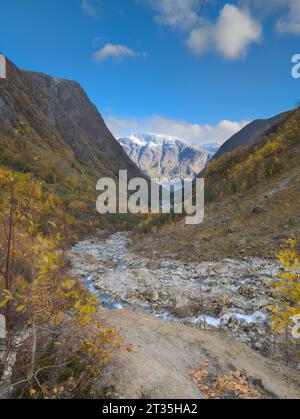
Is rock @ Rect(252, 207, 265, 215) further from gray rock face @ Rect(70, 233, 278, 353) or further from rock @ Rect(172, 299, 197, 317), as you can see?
rock @ Rect(172, 299, 197, 317)

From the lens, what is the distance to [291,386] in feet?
12.4

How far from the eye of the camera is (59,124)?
6097cm

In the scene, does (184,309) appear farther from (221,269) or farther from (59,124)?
(59,124)

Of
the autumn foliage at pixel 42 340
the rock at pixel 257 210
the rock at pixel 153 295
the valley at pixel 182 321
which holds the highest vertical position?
the rock at pixel 257 210

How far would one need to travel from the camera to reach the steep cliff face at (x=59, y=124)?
39.9m

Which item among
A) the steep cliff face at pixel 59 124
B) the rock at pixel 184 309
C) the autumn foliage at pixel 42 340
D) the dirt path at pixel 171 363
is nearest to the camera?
the autumn foliage at pixel 42 340

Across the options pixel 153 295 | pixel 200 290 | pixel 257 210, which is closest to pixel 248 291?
pixel 200 290

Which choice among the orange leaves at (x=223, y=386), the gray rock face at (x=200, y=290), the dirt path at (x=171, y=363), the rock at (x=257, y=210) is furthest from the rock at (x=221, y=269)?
the orange leaves at (x=223, y=386)

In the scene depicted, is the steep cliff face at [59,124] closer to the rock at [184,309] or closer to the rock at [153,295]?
the rock at [153,295]

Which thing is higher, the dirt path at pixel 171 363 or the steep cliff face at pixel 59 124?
the steep cliff face at pixel 59 124
